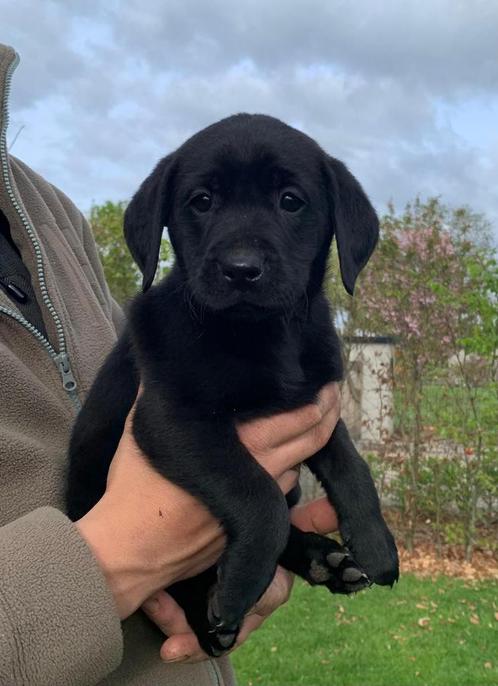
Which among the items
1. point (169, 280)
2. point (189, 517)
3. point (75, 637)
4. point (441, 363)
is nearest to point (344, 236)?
point (169, 280)

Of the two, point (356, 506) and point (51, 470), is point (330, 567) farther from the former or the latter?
point (51, 470)

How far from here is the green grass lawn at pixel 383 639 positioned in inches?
189

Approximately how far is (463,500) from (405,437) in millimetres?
788

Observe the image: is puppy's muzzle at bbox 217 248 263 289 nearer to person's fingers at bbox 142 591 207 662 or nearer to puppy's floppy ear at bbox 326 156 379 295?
puppy's floppy ear at bbox 326 156 379 295

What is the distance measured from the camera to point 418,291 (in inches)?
288

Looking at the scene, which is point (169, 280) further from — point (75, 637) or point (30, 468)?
point (75, 637)

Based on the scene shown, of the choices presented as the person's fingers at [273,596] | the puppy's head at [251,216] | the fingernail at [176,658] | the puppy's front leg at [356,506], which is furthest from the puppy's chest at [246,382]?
the fingernail at [176,658]

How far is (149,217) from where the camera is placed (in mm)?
2035

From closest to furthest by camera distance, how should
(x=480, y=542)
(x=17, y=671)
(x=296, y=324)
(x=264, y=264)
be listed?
(x=17, y=671) → (x=264, y=264) → (x=296, y=324) → (x=480, y=542)

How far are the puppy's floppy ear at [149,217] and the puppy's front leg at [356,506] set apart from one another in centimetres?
65

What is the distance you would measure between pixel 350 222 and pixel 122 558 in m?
1.09

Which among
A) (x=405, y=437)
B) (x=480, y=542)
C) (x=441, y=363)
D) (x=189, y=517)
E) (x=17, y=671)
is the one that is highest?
(x=189, y=517)

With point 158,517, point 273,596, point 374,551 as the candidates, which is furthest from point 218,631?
point 374,551

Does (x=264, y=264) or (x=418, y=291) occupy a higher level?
(x=264, y=264)
